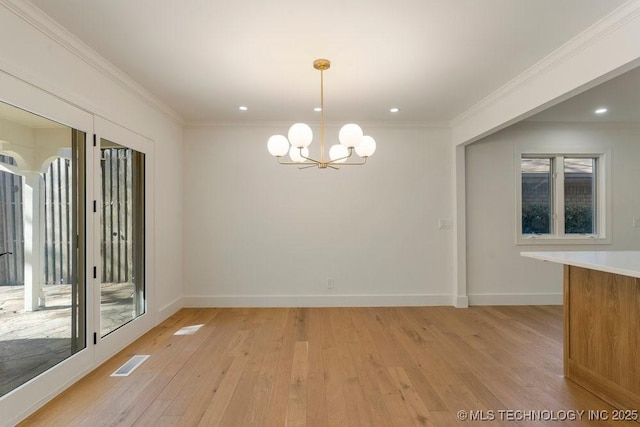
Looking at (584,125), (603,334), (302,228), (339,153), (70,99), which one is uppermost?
(584,125)

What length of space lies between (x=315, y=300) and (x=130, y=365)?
2314 millimetres

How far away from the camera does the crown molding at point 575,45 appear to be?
1.93 m

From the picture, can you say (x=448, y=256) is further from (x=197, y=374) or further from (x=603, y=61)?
(x=197, y=374)

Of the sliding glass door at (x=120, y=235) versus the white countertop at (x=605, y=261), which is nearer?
the white countertop at (x=605, y=261)

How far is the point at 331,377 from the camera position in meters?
2.45

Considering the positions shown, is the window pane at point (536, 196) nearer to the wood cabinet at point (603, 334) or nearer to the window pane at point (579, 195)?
the window pane at point (579, 195)

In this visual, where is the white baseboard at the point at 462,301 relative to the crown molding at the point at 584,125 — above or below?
below

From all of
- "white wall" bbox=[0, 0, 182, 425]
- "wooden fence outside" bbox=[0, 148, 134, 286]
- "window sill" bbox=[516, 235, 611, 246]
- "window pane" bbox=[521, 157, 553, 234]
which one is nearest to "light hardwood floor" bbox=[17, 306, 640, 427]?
"white wall" bbox=[0, 0, 182, 425]

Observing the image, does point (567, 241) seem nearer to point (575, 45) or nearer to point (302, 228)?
point (575, 45)

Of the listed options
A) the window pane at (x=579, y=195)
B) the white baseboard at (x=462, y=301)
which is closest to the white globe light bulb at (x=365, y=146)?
the white baseboard at (x=462, y=301)

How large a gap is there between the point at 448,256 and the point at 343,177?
1915 mm

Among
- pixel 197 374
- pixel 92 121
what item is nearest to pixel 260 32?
pixel 92 121

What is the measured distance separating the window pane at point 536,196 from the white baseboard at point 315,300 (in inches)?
65.5

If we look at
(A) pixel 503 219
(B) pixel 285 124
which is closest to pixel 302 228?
(B) pixel 285 124
